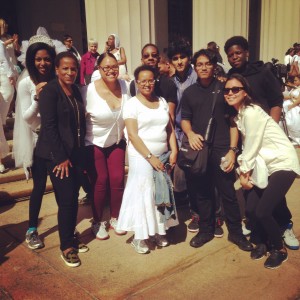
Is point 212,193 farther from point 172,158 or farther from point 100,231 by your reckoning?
point 100,231

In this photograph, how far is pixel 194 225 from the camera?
405cm

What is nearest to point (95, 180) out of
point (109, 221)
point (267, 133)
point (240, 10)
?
point (109, 221)

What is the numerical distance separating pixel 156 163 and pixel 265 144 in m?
0.99

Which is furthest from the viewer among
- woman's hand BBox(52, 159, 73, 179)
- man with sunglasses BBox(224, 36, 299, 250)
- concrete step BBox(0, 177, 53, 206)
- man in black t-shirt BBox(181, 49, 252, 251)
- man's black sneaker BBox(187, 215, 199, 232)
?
concrete step BBox(0, 177, 53, 206)

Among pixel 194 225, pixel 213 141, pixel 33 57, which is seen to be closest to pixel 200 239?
pixel 194 225

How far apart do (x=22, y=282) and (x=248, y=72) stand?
2847 mm

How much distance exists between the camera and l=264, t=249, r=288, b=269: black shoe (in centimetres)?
316

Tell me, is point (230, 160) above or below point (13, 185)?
above

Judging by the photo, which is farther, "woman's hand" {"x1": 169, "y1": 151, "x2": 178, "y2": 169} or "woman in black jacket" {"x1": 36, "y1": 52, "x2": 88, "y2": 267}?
"woman's hand" {"x1": 169, "y1": 151, "x2": 178, "y2": 169}

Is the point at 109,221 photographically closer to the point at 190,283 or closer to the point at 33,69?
the point at 190,283

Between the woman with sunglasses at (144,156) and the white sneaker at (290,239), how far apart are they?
3.94 feet

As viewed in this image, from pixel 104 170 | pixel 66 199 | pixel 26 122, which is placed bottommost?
pixel 66 199

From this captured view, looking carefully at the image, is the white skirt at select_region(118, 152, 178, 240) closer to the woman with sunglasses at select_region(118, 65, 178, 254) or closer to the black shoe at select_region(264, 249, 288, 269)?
the woman with sunglasses at select_region(118, 65, 178, 254)

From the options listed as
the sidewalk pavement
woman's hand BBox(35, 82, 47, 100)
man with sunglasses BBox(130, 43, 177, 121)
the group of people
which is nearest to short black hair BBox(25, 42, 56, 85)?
the group of people
